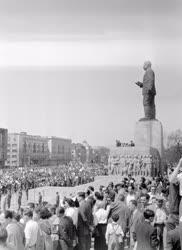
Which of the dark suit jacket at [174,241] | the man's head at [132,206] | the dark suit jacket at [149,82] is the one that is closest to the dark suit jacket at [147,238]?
the dark suit jacket at [174,241]

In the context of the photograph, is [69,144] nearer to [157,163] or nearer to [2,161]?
[2,161]

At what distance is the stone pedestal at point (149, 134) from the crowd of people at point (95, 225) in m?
15.6

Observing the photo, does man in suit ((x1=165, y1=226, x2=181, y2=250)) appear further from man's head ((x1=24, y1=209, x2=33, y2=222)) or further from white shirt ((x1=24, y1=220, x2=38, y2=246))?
man's head ((x1=24, y1=209, x2=33, y2=222))

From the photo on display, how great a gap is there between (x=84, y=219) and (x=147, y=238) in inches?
59.1

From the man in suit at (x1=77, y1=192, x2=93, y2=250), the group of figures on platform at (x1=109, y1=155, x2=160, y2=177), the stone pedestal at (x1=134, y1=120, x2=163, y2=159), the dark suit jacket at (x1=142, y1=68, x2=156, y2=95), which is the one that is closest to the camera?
the man in suit at (x1=77, y1=192, x2=93, y2=250)

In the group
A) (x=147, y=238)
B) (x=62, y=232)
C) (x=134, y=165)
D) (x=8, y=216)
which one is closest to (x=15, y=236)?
(x=8, y=216)

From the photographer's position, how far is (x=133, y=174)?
21.8m

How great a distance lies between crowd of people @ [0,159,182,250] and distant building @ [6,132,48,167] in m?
90.9

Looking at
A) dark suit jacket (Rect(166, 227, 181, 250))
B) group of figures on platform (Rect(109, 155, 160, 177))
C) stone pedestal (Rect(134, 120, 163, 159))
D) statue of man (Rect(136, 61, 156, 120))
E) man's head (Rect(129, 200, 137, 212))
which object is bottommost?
dark suit jacket (Rect(166, 227, 181, 250))

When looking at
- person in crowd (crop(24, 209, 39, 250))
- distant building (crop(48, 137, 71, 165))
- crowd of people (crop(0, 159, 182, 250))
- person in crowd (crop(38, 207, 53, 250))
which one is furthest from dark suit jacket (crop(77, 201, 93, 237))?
distant building (crop(48, 137, 71, 165))

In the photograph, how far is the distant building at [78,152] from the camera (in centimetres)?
14825

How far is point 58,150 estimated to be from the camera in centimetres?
12950

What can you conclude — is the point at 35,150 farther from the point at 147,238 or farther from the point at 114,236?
the point at 147,238

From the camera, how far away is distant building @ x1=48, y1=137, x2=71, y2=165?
121856 millimetres
